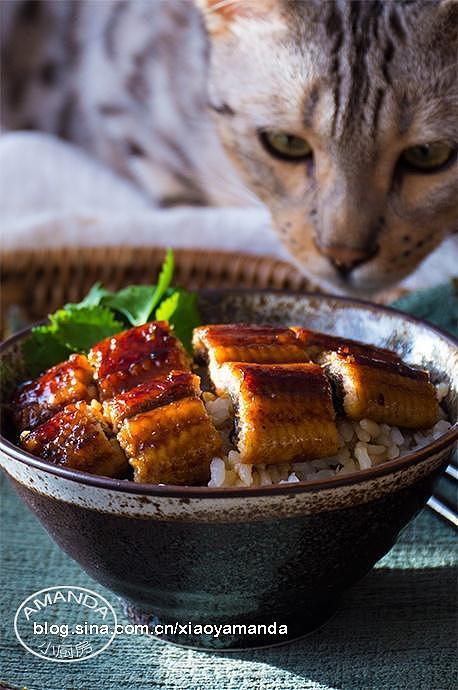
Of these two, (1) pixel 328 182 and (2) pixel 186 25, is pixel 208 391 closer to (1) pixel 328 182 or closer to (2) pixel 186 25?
(1) pixel 328 182

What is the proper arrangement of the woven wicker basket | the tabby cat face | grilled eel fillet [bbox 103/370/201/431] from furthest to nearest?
the woven wicker basket
the tabby cat face
grilled eel fillet [bbox 103/370/201/431]

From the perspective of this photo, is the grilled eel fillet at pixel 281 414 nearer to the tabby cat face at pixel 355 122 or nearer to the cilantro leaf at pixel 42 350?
the cilantro leaf at pixel 42 350

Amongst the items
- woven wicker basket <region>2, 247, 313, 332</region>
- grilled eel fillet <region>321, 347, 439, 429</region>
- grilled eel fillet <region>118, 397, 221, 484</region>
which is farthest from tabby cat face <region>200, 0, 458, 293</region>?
grilled eel fillet <region>118, 397, 221, 484</region>

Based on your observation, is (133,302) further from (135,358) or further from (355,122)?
(355,122)

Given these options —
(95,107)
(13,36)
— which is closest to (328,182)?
(95,107)

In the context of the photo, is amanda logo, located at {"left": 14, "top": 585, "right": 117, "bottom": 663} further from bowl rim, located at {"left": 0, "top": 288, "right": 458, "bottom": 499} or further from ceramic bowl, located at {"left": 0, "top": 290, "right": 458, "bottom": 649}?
bowl rim, located at {"left": 0, "top": 288, "right": 458, "bottom": 499}

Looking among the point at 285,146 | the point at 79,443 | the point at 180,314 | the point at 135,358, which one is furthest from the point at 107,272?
the point at 79,443
